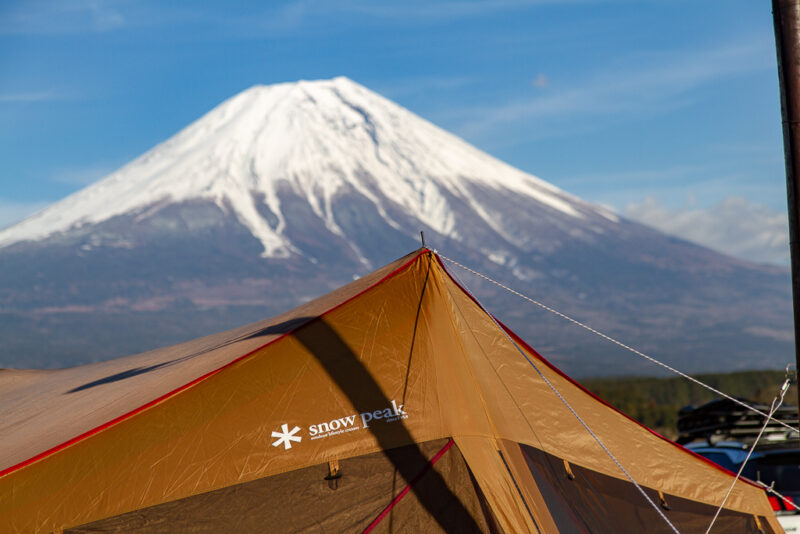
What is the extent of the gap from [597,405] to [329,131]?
18795 cm

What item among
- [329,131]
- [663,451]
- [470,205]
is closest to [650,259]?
[470,205]

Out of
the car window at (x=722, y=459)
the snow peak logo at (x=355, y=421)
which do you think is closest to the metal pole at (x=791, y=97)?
the snow peak logo at (x=355, y=421)

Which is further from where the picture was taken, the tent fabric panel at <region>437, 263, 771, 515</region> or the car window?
the car window

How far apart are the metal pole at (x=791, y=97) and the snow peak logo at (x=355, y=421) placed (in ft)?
8.36

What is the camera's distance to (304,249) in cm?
17375

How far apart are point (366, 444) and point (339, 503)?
1.38 ft

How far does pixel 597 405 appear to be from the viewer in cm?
695

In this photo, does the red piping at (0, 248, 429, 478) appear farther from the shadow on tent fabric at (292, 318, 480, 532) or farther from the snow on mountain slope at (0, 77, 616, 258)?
the snow on mountain slope at (0, 77, 616, 258)

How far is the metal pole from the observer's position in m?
5.05

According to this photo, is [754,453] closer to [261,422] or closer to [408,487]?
[408,487]

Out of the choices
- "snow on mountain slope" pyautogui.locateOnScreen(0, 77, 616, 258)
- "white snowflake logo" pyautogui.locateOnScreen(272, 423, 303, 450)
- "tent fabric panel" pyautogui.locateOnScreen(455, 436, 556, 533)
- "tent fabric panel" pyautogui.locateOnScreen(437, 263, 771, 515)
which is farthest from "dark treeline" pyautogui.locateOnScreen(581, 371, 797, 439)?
"snow on mountain slope" pyautogui.locateOnScreen(0, 77, 616, 258)

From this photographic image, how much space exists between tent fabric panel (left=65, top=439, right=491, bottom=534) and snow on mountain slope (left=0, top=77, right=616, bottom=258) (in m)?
163

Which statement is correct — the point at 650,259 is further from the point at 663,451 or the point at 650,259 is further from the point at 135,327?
the point at 663,451

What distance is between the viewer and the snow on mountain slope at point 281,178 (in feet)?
585
